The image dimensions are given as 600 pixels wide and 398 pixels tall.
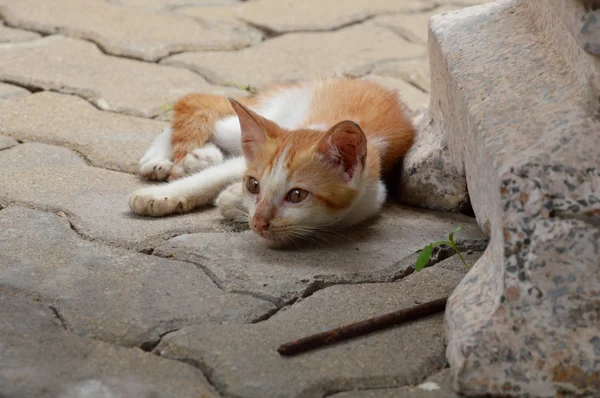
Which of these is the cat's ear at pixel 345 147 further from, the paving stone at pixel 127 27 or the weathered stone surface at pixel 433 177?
the paving stone at pixel 127 27

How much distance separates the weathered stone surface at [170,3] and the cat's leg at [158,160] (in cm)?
221

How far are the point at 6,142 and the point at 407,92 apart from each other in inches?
78.3

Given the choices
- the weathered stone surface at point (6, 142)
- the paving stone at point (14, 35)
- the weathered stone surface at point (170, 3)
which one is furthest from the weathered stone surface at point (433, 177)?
the weathered stone surface at point (170, 3)

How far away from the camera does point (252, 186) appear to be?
310 centimetres

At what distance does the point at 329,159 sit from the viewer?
3.02 meters

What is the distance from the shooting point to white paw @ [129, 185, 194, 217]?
3.13 m

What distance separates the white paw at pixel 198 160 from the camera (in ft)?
11.8

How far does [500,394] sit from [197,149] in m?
1.97

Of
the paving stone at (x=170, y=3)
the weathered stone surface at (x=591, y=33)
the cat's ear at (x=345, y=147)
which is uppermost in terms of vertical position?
the weathered stone surface at (x=591, y=33)

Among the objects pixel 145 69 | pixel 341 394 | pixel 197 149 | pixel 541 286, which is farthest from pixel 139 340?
pixel 145 69

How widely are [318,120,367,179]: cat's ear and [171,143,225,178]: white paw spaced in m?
0.79

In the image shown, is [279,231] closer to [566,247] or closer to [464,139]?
[464,139]

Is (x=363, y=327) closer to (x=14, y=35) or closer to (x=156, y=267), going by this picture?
(x=156, y=267)

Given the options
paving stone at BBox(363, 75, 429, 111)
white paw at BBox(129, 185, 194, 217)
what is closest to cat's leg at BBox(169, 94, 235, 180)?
white paw at BBox(129, 185, 194, 217)
